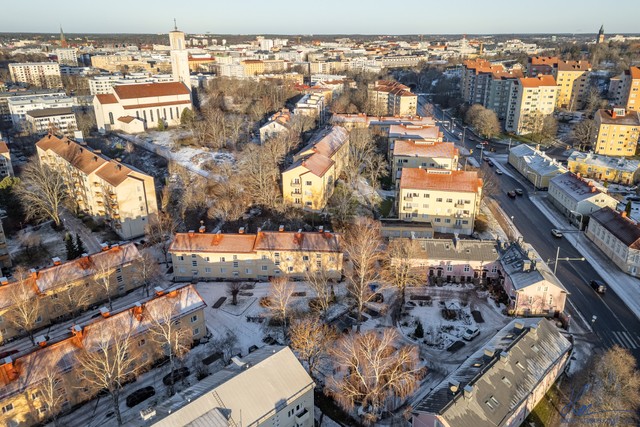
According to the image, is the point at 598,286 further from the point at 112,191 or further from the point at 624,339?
the point at 112,191

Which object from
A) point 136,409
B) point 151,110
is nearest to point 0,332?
point 136,409

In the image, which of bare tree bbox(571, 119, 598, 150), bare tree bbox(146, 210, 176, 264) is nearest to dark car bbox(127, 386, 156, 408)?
bare tree bbox(146, 210, 176, 264)

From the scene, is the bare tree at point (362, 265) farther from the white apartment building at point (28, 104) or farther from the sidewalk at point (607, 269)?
the white apartment building at point (28, 104)

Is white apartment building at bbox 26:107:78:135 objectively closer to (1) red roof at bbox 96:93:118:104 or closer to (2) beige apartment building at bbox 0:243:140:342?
(1) red roof at bbox 96:93:118:104

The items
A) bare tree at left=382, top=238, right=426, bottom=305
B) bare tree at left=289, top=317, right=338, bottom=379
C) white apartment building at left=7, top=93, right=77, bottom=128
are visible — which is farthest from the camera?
white apartment building at left=7, top=93, right=77, bottom=128

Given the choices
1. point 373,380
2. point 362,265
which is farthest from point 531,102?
point 373,380

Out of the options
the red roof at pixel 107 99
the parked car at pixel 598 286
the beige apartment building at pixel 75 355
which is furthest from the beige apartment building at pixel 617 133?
the red roof at pixel 107 99
